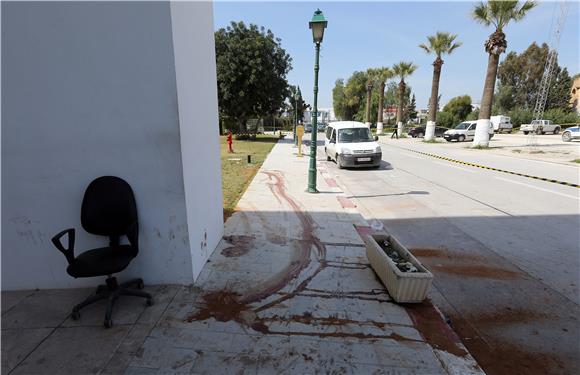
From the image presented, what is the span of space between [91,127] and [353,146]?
10797 mm

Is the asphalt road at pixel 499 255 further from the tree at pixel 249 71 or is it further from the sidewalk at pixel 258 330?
the tree at pixel 249 71

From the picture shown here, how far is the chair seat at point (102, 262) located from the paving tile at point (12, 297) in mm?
1008

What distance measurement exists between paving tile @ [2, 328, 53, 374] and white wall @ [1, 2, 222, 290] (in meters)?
0.74

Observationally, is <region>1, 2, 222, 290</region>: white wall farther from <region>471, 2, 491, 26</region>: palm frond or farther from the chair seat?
<region>471, 2, 491, 26</region>: palm frond

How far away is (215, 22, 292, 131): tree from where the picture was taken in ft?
79.7

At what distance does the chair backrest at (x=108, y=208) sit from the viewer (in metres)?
2.96

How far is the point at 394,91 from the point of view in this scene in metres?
72.6

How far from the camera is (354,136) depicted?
43.5 feet

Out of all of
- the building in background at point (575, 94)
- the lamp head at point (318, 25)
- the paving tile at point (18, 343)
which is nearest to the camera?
the paving tile at point (18, 343)

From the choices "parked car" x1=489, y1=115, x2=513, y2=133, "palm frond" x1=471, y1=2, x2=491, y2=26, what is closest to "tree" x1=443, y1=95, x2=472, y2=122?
"parked car" x1=489, y1=115, x2=513, y2=133

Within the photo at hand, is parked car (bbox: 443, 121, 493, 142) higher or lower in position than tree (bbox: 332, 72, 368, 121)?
lower

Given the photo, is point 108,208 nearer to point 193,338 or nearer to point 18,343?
point 18,343

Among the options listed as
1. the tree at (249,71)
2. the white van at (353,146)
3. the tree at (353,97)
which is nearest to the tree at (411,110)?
the tree at (353,97)

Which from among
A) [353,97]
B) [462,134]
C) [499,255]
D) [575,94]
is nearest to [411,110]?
[353,97]
